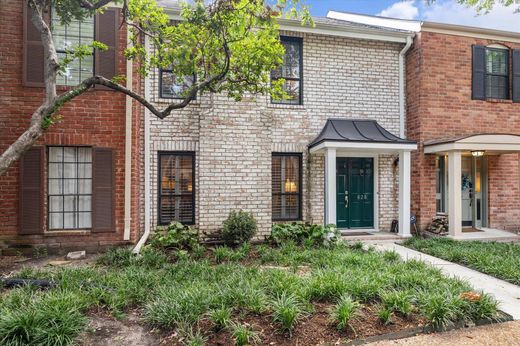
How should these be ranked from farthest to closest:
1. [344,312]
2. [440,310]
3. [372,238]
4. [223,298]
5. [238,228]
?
[372,238] < [238,228] < [223,298] < [440,310] < [344,312]

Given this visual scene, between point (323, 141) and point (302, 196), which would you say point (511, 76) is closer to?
point (323, 141)

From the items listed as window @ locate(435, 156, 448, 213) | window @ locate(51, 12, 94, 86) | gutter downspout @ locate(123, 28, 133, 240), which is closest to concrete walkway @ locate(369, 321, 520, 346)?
gutter downspout @ locate(123, 28, 133, 240)

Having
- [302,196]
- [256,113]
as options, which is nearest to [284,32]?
[256,113]

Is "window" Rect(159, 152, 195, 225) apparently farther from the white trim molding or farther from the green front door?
the white trim molding

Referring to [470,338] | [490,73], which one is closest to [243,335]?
[470,338]

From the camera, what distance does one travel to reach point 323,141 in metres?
7.56

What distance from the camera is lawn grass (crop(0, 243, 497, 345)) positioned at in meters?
3.22

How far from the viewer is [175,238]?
7.10m

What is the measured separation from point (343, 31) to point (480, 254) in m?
6.38

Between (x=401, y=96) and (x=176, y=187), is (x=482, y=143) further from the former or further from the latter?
(x=176, y=187)

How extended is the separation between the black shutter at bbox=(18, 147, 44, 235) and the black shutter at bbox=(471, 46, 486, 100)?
11.4 metres

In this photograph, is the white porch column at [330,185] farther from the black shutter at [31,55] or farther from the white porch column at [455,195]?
the black shutter at [31,55]

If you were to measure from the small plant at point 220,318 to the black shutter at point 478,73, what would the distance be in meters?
9.40

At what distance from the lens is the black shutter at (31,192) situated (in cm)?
648
